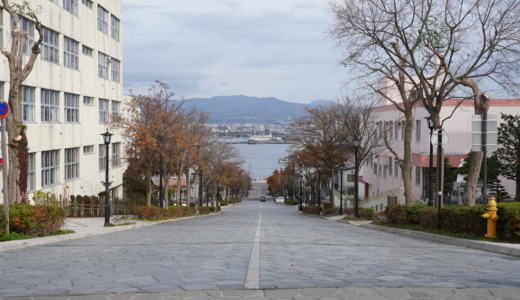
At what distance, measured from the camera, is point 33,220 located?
17.3 metres

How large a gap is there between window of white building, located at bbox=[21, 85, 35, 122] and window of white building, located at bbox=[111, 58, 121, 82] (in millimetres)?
18592

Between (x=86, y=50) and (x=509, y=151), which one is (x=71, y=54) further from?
(x=509, y=151)

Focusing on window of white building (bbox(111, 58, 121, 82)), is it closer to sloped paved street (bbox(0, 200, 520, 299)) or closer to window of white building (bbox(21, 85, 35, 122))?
window of white building (bbox(21, 85, 35, 122))

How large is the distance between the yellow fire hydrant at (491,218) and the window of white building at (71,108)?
29.0 m

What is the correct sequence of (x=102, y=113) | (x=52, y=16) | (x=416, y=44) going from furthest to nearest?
(x=102, y=113), (x=52, y=16), (x=416, y=44)

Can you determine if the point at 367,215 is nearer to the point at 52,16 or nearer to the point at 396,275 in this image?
the point at 52,16

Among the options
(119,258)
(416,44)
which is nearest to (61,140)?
(416,44)

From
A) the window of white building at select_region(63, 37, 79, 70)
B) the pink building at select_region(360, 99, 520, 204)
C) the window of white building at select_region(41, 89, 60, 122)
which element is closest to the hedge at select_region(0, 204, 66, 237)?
the window of white building at select_region(41, 89, 60, 122)

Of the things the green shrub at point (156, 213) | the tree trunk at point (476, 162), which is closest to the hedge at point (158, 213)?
the green shrub at point (156, 213)

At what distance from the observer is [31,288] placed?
786cm

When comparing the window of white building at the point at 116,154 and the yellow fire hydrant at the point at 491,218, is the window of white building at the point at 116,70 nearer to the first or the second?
the window of white building at the point at 116,154

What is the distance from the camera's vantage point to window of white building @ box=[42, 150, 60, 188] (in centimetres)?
3372

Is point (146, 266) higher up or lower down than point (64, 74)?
lower down

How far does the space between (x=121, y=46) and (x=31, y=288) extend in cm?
4635
